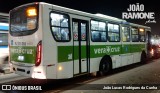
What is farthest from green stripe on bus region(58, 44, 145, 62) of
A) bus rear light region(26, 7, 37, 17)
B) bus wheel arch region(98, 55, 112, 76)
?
bus rear light region(26, 7, 37, 17)

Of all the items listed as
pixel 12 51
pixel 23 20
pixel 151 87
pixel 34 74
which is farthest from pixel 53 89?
pixel 151 87

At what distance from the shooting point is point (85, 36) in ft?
31.7

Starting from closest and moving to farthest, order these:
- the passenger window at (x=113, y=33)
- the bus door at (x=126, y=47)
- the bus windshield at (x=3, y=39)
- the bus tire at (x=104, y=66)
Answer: the bus tire at (x=104, y=66) → the passenger window at (x=113, y=33) → the bus windshield at (x=3, y=39) → the bus door at (x=126, y=47)

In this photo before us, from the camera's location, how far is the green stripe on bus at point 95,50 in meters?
8.22

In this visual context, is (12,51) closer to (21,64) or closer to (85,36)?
(21,64)

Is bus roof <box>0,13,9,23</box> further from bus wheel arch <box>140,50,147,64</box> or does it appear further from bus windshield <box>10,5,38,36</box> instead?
bus wheel arch <box>140,50,147,64</box>

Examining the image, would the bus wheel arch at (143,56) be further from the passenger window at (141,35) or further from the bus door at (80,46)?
the bus door at (80,46)

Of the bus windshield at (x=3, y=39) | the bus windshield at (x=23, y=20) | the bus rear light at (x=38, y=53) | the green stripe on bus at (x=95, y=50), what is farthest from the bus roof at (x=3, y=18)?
the bus rear light at (x=38, y=53)

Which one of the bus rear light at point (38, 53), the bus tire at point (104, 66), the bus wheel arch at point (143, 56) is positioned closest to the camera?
the bus rear light at point (38, 53)

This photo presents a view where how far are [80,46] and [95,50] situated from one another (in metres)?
1.31

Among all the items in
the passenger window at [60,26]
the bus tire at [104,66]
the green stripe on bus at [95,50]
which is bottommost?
the bus tire at [104,66]

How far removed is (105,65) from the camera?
11289mm

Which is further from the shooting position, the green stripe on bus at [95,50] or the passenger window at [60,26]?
the green stripe on bus at [95,50]

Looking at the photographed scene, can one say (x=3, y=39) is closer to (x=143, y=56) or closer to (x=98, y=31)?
(x=98, y=31)
